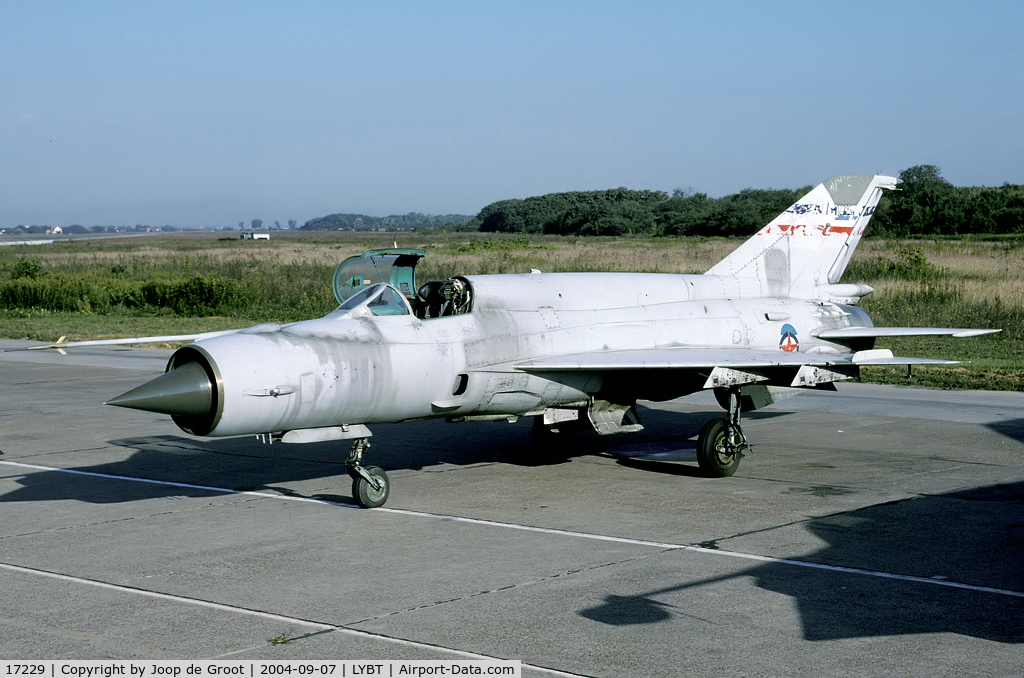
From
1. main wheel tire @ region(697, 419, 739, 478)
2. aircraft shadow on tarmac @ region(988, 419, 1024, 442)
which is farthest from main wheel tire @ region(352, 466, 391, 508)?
aircraft shadow on tarmac @ region(988, 419, 1024, 442)

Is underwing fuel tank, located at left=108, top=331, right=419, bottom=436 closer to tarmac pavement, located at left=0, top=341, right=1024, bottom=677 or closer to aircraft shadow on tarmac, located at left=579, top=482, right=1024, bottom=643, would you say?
tarmac pavement, located at left=0, top=341, right=1024, bottom=677

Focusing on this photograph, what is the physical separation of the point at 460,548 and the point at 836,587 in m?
3.20

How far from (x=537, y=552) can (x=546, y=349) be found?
366 cm

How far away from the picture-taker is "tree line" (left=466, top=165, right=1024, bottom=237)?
248 ft

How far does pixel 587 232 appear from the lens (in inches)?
4909

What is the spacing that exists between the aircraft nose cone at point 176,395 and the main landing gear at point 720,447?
593 cm

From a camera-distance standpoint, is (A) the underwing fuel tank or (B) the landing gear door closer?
(A) the underwing fuel tank

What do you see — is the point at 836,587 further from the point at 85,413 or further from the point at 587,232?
the point at 587,232

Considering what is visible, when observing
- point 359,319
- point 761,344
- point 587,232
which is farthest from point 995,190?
point 359,319

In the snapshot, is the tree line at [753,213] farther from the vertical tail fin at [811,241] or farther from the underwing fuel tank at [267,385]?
the underwing fuel tank at [267,385]

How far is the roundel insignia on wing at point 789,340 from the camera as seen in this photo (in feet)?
47.3

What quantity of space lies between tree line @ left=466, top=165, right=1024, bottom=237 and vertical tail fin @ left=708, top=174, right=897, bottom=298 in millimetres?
29867

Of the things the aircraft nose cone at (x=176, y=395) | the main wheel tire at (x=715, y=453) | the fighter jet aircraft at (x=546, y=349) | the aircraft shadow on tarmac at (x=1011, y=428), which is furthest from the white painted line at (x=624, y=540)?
the aircraft shadow on tarmac at (x=1011, y=428)

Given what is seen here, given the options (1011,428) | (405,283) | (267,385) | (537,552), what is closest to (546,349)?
(405,283)
